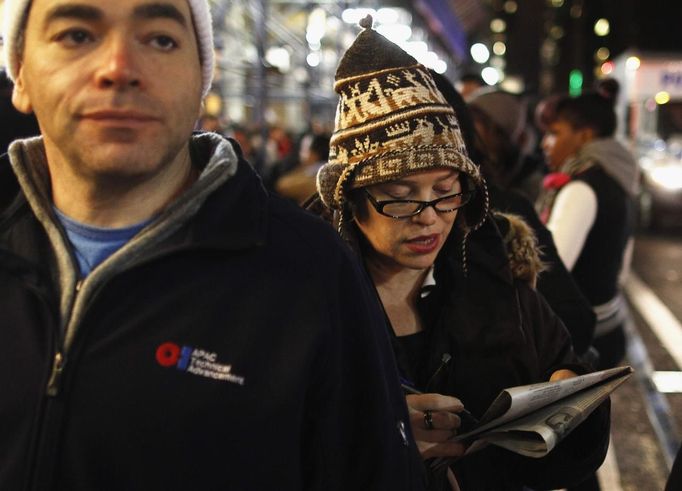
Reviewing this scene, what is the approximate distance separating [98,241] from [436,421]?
0.95 metres

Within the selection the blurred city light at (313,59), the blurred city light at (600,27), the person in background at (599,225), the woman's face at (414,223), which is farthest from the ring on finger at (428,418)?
the blurred city light at (600,27)

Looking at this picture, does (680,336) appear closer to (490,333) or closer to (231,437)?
(490,333)

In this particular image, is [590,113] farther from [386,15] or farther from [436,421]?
[386,15]

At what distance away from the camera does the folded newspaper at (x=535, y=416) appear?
2.16 meters

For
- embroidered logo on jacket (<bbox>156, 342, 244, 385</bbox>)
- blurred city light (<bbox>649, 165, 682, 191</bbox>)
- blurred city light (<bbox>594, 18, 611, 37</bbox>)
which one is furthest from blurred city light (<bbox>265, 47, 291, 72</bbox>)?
blurred city light (<bbox>594, 18, 611, 37</bbox>)

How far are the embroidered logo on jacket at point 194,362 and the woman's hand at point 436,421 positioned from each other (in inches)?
28.3

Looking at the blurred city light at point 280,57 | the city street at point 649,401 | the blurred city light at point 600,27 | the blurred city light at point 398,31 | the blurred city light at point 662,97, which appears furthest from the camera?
the blurred city light at point 600,27

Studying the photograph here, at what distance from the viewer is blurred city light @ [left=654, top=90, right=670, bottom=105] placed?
19.0m

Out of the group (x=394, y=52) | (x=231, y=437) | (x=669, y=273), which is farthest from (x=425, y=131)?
(x=669, y=273)

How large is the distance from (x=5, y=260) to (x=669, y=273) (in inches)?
468

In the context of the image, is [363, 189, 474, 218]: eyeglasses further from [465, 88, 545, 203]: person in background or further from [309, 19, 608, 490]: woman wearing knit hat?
[465, 88, 545, 203]: person in background

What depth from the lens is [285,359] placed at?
1.63 metres

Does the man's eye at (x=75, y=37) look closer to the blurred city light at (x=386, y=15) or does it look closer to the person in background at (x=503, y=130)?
the person in background at (x=503, y=130)

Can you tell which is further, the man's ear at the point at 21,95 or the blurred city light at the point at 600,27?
the blurred city light at the point at 600,27
